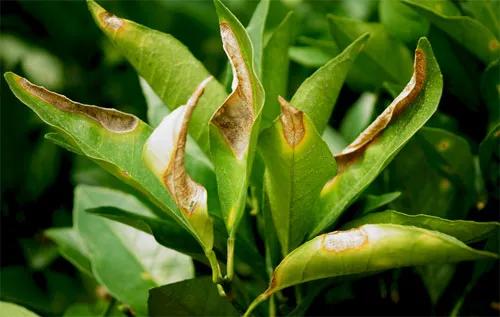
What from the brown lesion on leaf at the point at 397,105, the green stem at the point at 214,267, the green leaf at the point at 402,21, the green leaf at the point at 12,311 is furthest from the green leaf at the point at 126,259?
the green leaf at the point at 402,21

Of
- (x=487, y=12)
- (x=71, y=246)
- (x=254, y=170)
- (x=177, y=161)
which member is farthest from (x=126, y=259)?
(x=487, y=12)

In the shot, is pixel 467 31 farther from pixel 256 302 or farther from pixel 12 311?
pixel 12 311

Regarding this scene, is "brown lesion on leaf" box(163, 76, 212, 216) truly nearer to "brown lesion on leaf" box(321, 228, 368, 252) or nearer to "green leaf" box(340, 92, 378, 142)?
"brown lesion on leaf" box(321, 228, 368, 252)

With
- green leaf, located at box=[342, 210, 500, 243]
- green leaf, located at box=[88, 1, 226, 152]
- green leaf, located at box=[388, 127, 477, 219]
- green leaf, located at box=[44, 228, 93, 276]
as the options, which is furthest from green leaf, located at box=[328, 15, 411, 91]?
green leaf, located at box=[44, 228, 93, 276]

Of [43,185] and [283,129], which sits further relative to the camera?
[43,185]

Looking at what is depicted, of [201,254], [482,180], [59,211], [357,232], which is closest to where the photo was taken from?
[357,232]

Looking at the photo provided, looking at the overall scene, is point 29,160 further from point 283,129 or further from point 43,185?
point 283,129

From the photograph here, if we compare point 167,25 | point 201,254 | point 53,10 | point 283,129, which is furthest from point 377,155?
point 53,10
